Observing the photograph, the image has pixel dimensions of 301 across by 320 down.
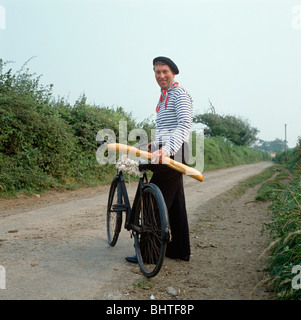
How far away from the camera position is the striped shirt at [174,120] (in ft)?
10.7

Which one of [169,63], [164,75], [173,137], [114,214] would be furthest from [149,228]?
[169,63]

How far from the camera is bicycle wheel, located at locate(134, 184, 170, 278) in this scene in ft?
10.2

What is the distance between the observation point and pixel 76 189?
31.2 feet

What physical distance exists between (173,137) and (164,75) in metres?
0.71

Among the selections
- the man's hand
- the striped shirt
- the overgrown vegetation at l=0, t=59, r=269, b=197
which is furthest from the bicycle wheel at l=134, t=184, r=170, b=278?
the overgrown vegetation at l=0, t=59, r=269, b=197

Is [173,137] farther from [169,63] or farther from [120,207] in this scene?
[120,207]

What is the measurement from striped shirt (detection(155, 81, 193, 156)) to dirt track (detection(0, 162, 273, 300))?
4.15ft

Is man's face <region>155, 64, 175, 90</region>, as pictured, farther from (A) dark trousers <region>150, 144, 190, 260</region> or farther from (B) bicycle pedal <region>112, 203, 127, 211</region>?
(B) bicycle pedal <region>112, 203, 127, 211</region>

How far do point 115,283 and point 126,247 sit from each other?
1.23 meters

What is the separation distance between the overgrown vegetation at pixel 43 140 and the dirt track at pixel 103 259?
5.66 ft

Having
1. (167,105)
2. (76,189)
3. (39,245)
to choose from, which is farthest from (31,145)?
(167,105)

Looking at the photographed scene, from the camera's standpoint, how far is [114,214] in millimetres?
4285
